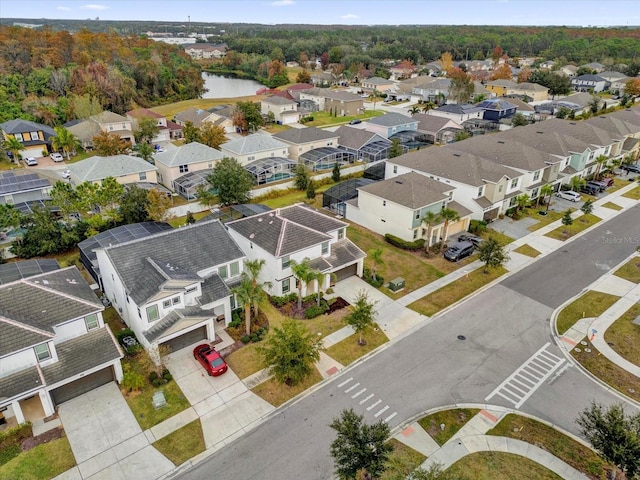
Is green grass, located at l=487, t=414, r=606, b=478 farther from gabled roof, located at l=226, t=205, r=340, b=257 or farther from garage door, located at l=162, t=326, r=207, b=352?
garage door, located at l=162, t=326, r=207, b=352

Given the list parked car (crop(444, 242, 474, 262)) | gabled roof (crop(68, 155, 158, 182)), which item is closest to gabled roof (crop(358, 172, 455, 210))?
parked car (crop(444, 242, 474, 262))

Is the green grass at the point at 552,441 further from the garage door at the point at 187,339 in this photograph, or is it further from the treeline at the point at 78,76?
the treeline at the point at 78,76

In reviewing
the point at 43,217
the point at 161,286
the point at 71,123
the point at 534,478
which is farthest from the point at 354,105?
the point at 534,478

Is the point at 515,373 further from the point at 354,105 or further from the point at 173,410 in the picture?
the point at 354,105

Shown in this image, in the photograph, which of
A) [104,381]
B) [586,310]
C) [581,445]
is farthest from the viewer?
[586,310]

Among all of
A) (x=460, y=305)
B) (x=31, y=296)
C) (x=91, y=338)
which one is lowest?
(x=460, y=305)

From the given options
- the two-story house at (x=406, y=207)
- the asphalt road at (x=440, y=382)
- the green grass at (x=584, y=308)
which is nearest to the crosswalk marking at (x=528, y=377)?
the asphalt road at (x=440, y=382)
